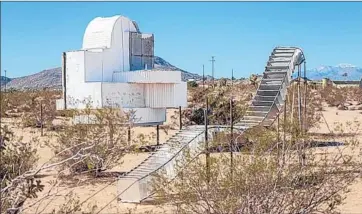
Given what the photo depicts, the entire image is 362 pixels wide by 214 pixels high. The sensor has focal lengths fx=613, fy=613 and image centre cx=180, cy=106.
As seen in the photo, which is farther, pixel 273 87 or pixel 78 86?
pixel 78 86

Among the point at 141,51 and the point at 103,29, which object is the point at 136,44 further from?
the point at 103,29

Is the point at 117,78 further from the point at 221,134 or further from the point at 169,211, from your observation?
the point at 169,211

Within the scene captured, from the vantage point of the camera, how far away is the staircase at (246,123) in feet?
45.5

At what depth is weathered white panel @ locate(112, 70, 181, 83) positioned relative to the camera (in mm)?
21828

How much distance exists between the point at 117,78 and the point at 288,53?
615 cm

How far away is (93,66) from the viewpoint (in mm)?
21469

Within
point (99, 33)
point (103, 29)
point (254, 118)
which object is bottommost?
point (254, 118)

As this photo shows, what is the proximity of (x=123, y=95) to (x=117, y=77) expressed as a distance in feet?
2.70

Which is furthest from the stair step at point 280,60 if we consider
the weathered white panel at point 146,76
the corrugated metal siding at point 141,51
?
the corrugated metal siding at point 141,51

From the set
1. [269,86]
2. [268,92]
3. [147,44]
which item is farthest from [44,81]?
[268,92]

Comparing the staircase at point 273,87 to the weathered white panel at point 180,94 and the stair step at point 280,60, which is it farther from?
the weathered white panel at point 180,94

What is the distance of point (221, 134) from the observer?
52.5ft

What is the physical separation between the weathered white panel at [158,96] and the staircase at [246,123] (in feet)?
10.9

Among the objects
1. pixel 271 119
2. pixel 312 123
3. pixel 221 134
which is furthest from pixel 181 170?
pixel 312 123
